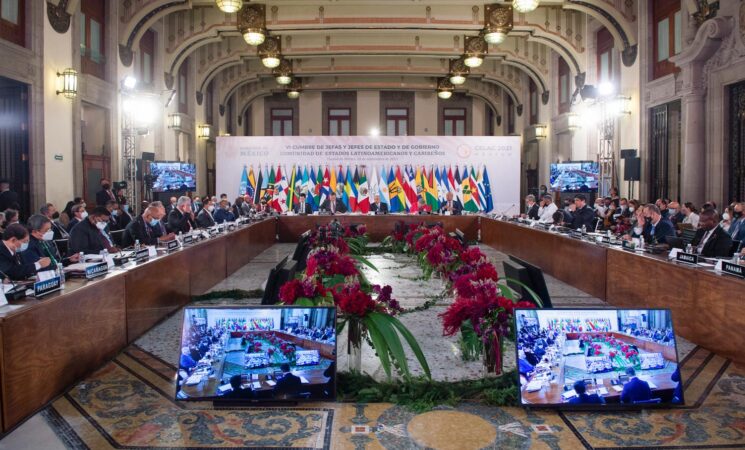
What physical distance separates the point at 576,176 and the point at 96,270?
9845mm

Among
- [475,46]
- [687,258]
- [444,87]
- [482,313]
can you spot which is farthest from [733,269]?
[444,87]

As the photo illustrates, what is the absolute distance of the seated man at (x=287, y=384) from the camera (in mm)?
2678

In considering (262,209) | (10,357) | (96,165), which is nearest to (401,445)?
(10,357)

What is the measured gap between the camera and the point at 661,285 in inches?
175

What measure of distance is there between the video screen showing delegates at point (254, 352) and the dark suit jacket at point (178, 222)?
5142 mm

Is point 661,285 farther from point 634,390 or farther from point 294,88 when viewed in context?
point 294,88

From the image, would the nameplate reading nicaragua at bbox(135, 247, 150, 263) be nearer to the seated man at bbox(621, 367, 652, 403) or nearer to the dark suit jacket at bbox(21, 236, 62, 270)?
the dark suit jacket at bbox(21, 236, 62, 270)

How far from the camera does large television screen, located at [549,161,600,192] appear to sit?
11453mm

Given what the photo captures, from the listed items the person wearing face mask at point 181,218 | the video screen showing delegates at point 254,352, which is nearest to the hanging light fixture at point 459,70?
the person wearing face mask at point 181,218

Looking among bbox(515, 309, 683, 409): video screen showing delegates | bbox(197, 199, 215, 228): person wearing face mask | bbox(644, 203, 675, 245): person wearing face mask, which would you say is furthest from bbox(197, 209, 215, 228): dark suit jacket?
bbox(515, 309, 683, 409): video screen showing delegates

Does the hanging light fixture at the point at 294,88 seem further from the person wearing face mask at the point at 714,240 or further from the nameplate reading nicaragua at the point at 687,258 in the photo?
the nameplate reading nicaragua at the point at 687,258

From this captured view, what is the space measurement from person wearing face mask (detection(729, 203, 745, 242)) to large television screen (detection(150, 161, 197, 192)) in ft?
30.0

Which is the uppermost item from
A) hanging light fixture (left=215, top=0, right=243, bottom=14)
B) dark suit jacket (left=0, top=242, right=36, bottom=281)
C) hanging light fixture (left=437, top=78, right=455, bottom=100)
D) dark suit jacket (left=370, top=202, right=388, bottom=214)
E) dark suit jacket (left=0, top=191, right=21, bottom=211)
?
hanging light fixture (left=437, top=78, right=455, bottom=100)

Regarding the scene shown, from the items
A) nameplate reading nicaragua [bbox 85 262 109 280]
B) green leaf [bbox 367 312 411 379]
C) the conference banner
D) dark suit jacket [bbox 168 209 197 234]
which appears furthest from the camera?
the conference banner
